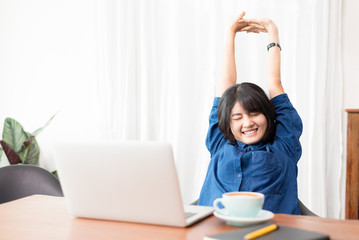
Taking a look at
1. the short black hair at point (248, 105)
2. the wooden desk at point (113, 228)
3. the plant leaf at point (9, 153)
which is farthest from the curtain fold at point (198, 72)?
the wooden desk at point (113, 228)

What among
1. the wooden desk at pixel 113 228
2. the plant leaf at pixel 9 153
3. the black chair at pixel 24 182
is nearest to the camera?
the wooden desk at pixel 113 228

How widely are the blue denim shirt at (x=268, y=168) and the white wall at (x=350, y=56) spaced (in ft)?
3.53

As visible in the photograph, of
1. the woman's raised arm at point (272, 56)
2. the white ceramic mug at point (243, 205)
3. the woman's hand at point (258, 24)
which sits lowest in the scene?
the white ceramic mug at point (243, 205)

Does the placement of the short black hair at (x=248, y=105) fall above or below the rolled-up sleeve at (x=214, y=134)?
above

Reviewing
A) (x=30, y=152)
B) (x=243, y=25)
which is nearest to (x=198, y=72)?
(x=243, y=25)

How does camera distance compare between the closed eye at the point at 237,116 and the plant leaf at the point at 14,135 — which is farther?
the plant leaf at the point at 14,135

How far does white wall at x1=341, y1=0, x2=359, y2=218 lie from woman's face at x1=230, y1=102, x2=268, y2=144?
1226mm

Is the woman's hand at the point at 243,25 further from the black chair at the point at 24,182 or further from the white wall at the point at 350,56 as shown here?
the black chair at the point at 24,182

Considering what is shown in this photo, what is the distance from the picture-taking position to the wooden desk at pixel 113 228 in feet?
3.21

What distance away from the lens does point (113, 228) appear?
41.1 inches

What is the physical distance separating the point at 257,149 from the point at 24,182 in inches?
45.2

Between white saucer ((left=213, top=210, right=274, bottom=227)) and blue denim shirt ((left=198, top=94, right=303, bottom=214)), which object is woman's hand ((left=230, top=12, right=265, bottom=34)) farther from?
white saucer ((left=213, top=210, right=274, bottom=227))

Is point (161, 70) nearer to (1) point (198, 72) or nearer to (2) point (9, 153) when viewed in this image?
(1) point (198, 72)

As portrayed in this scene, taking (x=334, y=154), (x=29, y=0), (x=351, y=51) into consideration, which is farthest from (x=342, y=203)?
(x=29, y=0)
